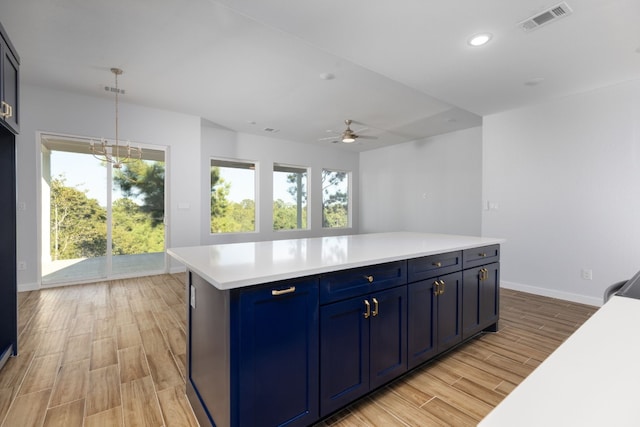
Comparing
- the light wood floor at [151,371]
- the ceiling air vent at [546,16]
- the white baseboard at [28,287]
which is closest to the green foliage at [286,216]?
the light wood floor at [151,371]

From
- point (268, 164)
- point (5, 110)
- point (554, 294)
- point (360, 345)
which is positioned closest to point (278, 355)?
point (360, 345)

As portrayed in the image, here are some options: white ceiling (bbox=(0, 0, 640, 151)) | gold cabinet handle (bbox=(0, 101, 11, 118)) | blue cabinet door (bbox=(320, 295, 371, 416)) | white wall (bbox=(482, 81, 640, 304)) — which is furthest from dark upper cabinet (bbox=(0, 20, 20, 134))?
white wall (bbox=(482, 81, 640, 304))

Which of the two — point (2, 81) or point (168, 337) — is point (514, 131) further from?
point (2, 81)

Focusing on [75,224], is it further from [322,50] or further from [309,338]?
[309,338]

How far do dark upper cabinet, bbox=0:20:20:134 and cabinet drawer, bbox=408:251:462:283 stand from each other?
9.14 ft

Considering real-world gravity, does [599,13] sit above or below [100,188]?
above

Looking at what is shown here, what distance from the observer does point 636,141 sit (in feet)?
10.7

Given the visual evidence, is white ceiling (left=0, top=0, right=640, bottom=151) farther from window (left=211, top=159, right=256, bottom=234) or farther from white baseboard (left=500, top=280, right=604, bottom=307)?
white baseboard (left=500, top=280, right=604, bottom=307)

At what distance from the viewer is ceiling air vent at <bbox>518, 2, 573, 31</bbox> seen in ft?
6.87

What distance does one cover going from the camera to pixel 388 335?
1812mm

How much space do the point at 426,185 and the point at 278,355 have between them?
5921mm

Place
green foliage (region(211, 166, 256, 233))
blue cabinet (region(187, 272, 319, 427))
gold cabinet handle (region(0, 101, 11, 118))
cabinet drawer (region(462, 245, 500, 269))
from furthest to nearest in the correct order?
green foliage (region(211, 166, 256, 233))
cabinet drawer (region(462, 245, 500, 269))
gold cabinet handle (region(0, 101, 11, 118))
blue cabinet (region(187, 272, 319, 427))

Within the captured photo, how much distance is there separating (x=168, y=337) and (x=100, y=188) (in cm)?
318

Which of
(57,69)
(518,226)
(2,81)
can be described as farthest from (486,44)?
(57,69)
